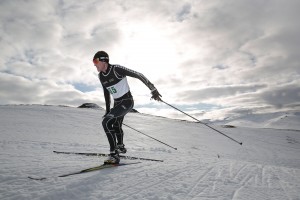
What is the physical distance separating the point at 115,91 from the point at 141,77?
0.68 metres

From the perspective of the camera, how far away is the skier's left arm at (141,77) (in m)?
5.47

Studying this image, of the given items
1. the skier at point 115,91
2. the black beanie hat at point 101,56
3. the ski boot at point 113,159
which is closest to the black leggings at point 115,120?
the skier at point 115,91

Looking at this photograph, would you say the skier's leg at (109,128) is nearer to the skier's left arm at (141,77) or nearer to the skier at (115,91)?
the skier at (115,91)

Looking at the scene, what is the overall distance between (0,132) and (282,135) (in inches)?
877

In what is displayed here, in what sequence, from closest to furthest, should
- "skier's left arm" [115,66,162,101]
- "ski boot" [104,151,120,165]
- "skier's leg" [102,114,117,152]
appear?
1. "ski boot" [104,151,120,165]
2. "skier's leg" [102,114,117,152]
3. "skier's left arm" [115,66,162,101]

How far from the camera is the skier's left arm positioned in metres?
5.47

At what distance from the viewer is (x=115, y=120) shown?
5445 millimetres

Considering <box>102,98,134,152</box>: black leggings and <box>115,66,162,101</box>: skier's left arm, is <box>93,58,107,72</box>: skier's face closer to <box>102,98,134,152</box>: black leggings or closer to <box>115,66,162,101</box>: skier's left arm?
<box>115,66,162,101</box>: skier's left arm

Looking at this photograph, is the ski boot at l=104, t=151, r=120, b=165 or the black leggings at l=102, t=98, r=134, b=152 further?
the black leggings at l=102, t=98, r=134, b=152

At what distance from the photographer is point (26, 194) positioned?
2.90 meters

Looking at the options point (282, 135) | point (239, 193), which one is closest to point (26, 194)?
point (239, 193)

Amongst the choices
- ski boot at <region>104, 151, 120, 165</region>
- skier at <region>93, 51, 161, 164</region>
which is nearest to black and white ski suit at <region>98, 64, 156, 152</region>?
skier at <region>93, 51, 161, 164</region>

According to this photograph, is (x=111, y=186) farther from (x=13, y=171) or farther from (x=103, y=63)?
(x=103, y=63)

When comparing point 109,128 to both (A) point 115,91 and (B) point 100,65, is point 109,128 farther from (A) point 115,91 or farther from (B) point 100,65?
(B) point 100,65
